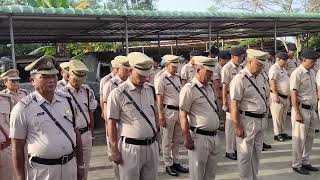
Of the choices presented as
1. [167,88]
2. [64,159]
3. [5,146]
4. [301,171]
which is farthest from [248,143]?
[5,146]

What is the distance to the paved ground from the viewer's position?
6.21m

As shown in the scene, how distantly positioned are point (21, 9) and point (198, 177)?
4.29 m

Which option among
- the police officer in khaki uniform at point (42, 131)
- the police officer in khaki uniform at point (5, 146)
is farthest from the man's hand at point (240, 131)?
the police officer in khaki uniform at point (5, 146)

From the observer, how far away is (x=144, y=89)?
4363mm

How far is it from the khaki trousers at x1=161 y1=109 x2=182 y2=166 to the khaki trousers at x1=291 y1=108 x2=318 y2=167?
70.9 inches

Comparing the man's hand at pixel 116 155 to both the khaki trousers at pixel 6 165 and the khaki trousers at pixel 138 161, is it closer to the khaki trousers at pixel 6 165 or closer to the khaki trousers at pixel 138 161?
the khaki trousers at pixel 138 161

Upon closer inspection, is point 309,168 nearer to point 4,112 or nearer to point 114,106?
point 114,106

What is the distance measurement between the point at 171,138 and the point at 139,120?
8.21 feet

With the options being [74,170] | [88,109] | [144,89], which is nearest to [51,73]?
[74,170]

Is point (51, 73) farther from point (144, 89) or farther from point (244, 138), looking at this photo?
point (244, 138)

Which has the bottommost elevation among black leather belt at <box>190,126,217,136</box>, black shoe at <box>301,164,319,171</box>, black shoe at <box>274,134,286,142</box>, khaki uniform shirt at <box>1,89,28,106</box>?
black shoe at <box>274,134,286,142</box>

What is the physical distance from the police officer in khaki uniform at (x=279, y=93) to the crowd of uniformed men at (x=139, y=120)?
5.64 feet

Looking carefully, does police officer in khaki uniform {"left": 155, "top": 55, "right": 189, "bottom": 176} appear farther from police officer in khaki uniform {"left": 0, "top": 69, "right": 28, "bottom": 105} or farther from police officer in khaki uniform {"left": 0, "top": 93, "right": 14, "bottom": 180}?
police officer in khaki uniform {"left": 0, "top": 93, "right": 14, "bottom": 180}

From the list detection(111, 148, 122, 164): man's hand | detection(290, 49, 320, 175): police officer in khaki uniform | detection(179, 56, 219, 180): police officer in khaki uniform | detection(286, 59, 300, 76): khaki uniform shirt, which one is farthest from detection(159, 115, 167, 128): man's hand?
detection(286, 59, 300, 76): khaki uniform shirt
